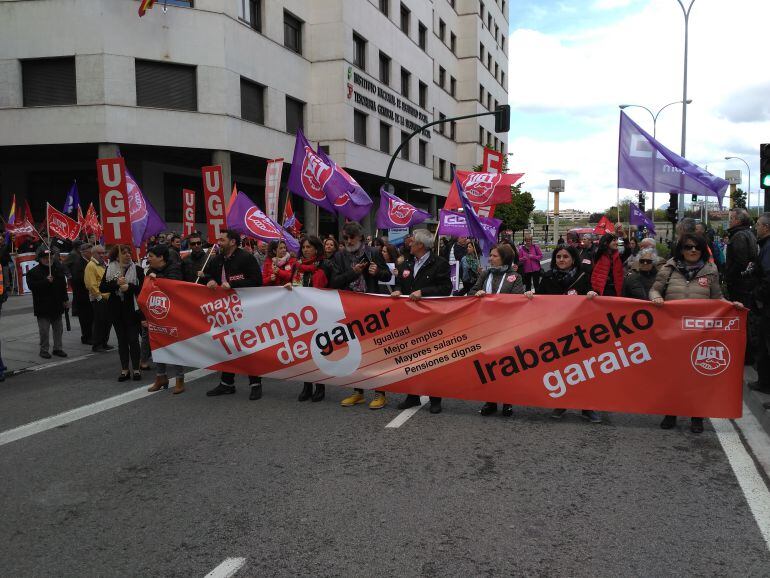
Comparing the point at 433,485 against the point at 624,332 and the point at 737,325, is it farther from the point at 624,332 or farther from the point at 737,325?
the point at 737,325

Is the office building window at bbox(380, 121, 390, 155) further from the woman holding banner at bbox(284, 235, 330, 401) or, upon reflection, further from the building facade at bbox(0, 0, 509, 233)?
the woman holding banner at bbox(284, 235, 330, 401)

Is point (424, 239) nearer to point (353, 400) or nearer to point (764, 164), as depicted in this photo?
point (353, 400)

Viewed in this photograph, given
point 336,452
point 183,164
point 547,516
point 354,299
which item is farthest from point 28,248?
point 547,516

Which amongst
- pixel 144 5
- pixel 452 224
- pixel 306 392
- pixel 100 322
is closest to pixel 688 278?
pixel 306 392

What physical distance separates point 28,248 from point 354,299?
58.7 ft

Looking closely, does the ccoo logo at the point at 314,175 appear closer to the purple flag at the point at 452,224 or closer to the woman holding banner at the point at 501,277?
the purple flag at the point at 452,224

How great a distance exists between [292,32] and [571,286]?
24740mm

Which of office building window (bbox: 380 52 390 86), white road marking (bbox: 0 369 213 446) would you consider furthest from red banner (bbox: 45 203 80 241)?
office building window (bbox: 380 52 390 86)

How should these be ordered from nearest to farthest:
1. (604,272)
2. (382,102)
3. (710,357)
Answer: (710,357)
(604,272)
(382,102)

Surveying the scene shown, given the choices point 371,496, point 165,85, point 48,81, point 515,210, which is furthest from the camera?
point 515,210

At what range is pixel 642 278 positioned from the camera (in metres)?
6.74

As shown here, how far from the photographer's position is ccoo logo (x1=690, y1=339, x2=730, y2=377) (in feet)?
18.2

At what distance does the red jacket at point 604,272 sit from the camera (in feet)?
31.0

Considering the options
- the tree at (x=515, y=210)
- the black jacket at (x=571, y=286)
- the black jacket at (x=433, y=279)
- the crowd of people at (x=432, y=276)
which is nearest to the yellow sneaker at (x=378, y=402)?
the crowd of people at (x=432, y=276)
